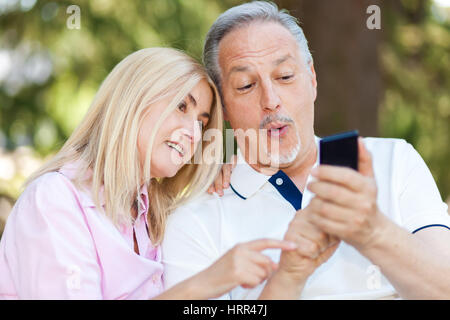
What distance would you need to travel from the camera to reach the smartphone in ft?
5.72

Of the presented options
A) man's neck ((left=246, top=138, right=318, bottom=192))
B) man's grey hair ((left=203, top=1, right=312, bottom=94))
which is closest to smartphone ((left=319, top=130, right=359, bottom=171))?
man's neck ((left=246, top=138, right=318, bottom=192))

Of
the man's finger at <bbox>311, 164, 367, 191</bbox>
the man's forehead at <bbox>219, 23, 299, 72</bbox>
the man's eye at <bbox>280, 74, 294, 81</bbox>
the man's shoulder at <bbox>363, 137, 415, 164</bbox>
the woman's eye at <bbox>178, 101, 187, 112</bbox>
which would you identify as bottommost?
the man's shoulder at <bbox>363, 137, 415, 164</bbox>

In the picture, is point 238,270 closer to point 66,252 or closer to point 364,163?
point 364,163

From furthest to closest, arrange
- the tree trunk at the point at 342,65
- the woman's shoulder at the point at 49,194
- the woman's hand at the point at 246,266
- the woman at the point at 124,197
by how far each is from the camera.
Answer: the tree trunk at the point at 342,65
the woman's shoulder at the point at 49,194
the woman at the point at 124,197
the woman's hand at the point at 246,266

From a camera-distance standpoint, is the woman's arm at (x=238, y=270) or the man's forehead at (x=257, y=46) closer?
the woman's arm at (x=238, y=270)

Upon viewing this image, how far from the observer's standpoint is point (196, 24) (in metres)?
6.79

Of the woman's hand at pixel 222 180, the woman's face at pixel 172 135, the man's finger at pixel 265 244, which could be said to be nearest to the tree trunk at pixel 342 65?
the woman's hand at pixel 222 180

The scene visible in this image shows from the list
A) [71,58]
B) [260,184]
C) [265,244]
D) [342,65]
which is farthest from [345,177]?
[71,58]

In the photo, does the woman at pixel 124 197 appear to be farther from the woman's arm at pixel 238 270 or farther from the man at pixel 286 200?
the man at pixel 286 200

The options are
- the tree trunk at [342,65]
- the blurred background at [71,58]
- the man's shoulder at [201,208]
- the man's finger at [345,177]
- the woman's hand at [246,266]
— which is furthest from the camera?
the blurred background at [71,58]

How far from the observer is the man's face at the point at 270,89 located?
2721mm

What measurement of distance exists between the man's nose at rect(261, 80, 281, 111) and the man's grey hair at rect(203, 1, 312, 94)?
0.30 meters

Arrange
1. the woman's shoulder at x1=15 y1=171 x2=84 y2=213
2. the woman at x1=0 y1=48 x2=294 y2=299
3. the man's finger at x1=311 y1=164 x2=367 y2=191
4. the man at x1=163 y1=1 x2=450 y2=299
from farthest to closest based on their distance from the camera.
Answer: the woman's shoulder at x1=15 y1=171 x2=84 y2=213 → the woman at x1=0 y1=48 x2=294 y2=299 → the man at x1=163 y1=1 x2=450 y2=299 → the man's finger at x1=311 y1=164 x2=367 y2=191

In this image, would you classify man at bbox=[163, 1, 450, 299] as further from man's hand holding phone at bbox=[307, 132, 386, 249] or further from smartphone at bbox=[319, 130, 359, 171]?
smartphone at bbox=[319, 130, 359, 171]
